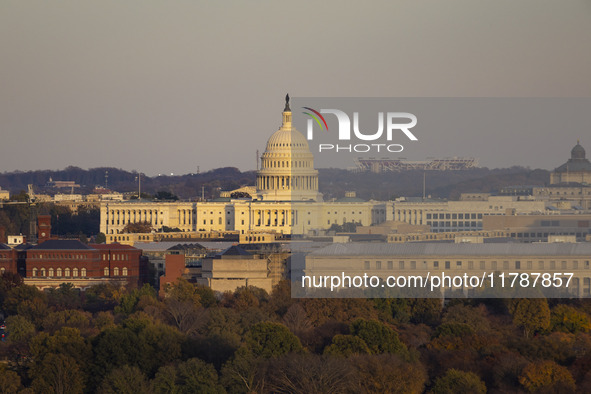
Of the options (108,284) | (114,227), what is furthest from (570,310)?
(114,227)

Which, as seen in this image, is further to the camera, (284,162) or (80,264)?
(284,162)

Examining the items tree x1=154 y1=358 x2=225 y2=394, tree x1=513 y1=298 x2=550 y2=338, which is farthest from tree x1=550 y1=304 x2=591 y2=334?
tree x1=154 y1=358 x2=225 y2=394

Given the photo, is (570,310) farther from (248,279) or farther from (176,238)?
(176,238)

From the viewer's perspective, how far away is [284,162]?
6649 inches

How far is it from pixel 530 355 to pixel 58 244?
1833 inches

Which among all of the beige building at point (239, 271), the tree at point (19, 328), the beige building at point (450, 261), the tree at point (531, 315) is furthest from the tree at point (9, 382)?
the beige building at point (239, 271)

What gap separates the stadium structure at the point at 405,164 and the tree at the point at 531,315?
10954mm

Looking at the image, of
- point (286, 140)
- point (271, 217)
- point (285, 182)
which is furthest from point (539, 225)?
point (285, 182)

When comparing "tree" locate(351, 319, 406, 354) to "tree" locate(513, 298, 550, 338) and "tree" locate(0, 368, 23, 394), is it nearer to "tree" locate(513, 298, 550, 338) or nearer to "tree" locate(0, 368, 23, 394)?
"tree" locate(513, 298, 550, 338)

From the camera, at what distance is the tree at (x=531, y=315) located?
291 feet

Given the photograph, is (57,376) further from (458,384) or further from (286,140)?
(286,140)

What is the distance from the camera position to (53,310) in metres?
97.6

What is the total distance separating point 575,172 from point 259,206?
26.7 m

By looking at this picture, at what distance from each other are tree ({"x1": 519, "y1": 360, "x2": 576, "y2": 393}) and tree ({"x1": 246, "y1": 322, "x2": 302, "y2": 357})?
8941mm
